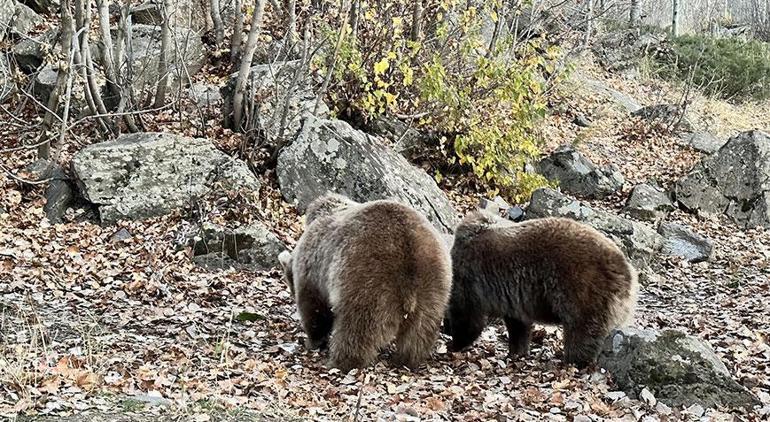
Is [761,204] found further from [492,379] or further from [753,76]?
[753,76]

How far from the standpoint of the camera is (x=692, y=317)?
9.46m

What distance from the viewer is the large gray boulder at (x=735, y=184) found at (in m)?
15.2

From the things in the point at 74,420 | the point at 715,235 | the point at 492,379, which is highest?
the point at 74,420

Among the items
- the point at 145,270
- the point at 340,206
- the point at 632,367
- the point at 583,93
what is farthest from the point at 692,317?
the point at 583,93

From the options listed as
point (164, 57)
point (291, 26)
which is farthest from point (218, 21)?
point (291, 26)

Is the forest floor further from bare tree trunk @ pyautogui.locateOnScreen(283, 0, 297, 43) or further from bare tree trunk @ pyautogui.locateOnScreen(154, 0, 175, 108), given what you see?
bare tree trunk @ pyautogui.locateOnScreen(283, 0, 297, 43)

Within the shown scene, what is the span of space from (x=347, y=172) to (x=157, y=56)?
451 cm

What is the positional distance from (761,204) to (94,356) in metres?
12.6

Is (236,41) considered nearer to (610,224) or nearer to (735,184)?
(610,224)

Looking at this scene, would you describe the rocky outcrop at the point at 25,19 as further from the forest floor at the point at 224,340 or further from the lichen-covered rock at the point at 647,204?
the lichen-covered rock at the point at 647,204

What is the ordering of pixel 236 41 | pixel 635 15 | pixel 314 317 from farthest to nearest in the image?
pixel 635 15 < pixel 236 41 < pixel 314 317

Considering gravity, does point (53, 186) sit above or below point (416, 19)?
below

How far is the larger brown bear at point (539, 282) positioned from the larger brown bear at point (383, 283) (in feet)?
2.40

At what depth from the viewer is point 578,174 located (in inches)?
629
